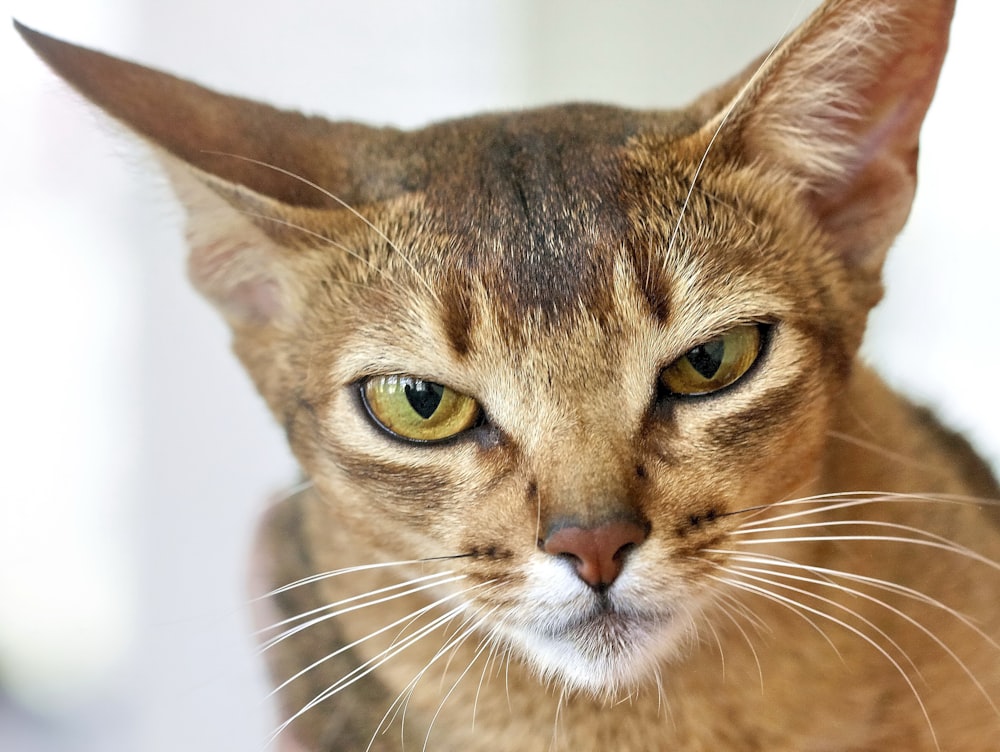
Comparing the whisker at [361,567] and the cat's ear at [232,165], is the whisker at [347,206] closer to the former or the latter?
the cat's ear at [232,165]

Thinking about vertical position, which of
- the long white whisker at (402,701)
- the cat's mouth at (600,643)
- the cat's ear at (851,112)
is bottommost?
the cat's mouth at (600,643)

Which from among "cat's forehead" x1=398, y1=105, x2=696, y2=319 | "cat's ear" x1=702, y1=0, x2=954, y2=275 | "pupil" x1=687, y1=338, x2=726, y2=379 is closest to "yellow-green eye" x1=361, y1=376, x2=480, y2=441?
"cat's forehead" x1=398, y1=105, x2=696, y2=319

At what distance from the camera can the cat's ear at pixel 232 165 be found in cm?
82

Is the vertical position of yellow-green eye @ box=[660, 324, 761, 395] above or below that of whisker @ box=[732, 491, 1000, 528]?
above

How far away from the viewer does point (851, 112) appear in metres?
0.88

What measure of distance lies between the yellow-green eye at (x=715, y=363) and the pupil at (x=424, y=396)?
0.69 feet

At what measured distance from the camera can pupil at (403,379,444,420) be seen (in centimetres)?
82

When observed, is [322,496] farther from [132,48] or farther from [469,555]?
[132,48]

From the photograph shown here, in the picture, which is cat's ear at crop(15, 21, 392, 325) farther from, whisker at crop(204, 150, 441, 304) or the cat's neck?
the cat's neck

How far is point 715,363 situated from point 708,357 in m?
0.01

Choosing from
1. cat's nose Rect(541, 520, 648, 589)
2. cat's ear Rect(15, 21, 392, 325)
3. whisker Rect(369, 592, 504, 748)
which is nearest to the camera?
cat's nose Rect(541, 520, 648, 589)

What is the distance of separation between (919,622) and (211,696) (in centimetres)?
82

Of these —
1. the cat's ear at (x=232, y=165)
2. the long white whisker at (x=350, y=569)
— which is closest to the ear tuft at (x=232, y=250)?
the cat's ear at (x=232, y=165)

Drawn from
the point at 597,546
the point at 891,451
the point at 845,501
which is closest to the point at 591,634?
the point at 597,546
